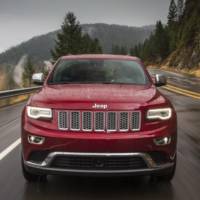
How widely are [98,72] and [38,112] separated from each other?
5.87ft

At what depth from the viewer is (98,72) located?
722cm

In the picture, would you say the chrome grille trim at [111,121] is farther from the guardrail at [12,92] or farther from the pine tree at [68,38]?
the pine tree at [68,38]

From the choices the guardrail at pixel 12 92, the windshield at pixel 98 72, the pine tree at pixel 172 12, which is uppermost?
the windshield at pixel 98 72

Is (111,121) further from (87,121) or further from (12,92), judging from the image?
(12,92)

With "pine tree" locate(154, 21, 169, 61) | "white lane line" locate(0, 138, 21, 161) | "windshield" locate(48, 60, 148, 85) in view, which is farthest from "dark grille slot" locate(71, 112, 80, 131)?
"pine tree" locate(154, 21, 169, 61)

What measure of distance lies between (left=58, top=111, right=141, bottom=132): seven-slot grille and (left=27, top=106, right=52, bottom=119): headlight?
203 millimetres

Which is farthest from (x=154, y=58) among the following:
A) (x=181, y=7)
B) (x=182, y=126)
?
(x=182, y=126)

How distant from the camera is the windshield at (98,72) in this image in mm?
7031

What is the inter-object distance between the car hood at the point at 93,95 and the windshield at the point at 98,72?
437 mm

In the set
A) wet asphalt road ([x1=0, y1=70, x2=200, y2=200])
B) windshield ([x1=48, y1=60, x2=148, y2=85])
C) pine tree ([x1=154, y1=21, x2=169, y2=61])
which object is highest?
windshield ([x1=48, y1=60, x2=148, y2=85])

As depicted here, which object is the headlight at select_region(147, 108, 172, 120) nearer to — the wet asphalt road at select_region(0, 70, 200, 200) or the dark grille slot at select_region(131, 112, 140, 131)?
the dark grille slot at select_region(131, 112, 140, 131)

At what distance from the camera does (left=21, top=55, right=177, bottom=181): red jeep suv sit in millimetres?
5312

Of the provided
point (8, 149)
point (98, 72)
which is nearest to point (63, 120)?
point (98, 72)

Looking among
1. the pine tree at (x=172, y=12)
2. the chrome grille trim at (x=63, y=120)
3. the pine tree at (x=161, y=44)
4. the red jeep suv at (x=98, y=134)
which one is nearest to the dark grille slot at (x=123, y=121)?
the red jeep suv at (x=98, y=134)
